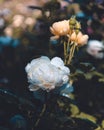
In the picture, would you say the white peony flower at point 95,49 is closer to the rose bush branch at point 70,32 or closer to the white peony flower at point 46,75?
the rose bush branch at point 70,32

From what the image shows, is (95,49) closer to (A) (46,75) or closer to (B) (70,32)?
(B) (70,32)

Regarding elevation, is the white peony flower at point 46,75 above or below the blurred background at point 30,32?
above

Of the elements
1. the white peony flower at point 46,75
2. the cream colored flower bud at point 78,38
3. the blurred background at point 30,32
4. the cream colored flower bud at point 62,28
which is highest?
the cream colored flower bud at point 62,28

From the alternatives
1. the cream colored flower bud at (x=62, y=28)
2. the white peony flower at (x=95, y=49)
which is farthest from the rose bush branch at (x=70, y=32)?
the white peony flower at (x=95, y=49)

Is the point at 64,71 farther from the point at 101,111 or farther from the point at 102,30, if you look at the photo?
the point at 102,30

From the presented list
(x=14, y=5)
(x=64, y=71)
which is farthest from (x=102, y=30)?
(x=14, y=5)

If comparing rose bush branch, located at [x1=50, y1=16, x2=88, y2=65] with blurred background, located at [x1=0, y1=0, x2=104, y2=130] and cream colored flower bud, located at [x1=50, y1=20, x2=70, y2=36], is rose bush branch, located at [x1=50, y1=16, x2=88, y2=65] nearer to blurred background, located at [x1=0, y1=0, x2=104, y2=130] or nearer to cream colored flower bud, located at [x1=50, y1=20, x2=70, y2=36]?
cream colored flower bud, located at [x1=50, y1=20, x2=70, y2=36]

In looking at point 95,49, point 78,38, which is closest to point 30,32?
point 95,49

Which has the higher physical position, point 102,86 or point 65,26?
point 65,26
